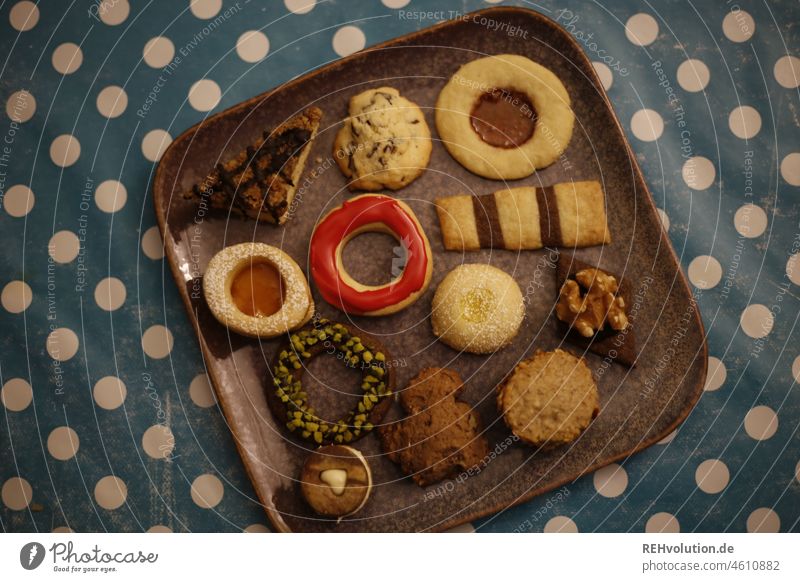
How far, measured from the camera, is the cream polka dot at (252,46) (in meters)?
3.70

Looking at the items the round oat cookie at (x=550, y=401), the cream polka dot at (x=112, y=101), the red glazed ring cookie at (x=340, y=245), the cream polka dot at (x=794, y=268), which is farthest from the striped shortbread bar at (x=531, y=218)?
the cream polka dot at (x=112, y=101)

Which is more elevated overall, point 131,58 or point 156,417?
point 131,58

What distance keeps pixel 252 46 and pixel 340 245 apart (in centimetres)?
137

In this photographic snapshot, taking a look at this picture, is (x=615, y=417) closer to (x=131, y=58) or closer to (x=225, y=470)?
(x=225, y=470)

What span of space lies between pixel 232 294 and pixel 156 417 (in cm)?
88

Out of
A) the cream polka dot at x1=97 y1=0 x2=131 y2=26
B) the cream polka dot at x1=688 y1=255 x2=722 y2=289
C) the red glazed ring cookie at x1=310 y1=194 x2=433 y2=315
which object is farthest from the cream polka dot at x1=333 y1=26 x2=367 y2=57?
the cream polka dot at x1=688 y1=255 x2=722 y2=289

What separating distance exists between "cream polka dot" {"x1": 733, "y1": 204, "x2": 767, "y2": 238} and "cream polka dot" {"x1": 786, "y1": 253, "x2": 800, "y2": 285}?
241 mm

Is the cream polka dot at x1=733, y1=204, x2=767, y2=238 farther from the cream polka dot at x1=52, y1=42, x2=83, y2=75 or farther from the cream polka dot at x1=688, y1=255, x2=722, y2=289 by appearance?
the cream polka dot at x1=52, y1=42, x2=83, y2=75

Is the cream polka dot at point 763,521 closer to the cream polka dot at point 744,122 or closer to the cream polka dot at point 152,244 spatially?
the cream polka dot at point 744,122

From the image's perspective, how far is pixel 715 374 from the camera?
3611 millimetres

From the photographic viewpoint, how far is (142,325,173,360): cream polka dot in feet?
11.7
